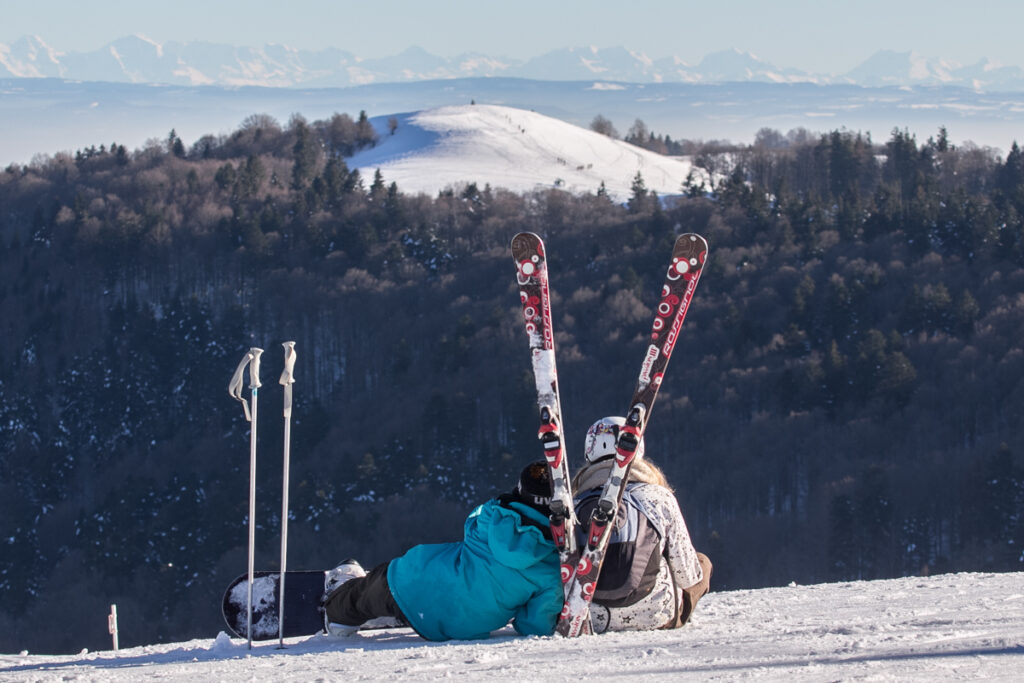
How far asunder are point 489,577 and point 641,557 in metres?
0.73

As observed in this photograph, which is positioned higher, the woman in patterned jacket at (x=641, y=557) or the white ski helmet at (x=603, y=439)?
the white ski helmet at (x=603, y=439)

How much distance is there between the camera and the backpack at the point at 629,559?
18.6 ft

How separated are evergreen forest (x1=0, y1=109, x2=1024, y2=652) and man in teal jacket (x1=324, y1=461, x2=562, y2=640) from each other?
4480 cm

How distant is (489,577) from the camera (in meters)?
5.62

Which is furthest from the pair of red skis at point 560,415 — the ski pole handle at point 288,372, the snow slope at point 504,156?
the snow slope at point 504,156

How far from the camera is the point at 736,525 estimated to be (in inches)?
2282

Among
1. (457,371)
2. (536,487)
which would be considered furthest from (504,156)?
(536,487)

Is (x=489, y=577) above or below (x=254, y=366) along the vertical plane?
below

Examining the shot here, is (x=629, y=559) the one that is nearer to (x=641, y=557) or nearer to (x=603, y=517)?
(x=641, y=557)

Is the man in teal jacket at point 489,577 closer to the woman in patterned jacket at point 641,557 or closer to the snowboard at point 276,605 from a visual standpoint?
the woman in patterned jacket at point 641,557

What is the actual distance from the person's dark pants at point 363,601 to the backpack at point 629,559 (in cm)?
103

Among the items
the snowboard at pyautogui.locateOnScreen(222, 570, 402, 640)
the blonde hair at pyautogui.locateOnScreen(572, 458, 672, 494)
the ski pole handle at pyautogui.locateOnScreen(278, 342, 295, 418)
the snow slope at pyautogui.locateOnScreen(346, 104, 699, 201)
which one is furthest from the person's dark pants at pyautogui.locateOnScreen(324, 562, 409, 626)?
the snow slope at pyautogui.locateOnScreen(346, 104, 699, 201)

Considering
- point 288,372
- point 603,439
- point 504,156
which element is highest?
point 288,372

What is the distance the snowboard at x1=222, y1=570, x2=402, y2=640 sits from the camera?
6.37 metres
